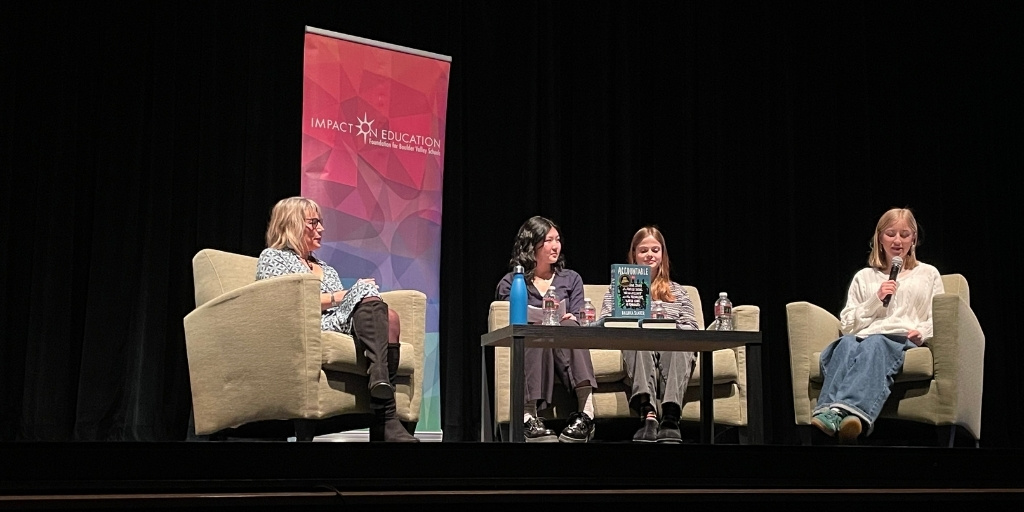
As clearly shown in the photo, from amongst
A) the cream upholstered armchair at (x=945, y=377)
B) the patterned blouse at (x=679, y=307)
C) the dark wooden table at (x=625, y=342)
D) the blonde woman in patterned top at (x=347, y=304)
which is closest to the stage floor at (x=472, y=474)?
the dark wooden table at (x=625, y=342)

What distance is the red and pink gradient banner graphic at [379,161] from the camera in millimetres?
4551

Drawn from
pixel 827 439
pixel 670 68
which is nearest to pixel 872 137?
pixel 670 68

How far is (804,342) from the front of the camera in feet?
13.7

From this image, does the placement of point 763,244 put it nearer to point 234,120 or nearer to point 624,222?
point 624,222

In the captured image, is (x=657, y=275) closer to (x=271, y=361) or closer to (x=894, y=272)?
(x=894, y=272)

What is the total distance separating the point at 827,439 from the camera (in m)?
4.17

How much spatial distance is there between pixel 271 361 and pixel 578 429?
108 cm

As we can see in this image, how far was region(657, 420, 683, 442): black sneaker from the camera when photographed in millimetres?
3840

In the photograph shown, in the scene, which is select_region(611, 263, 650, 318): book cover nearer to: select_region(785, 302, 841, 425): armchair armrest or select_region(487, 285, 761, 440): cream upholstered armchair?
select_region(487, 285, 761, 440): cream upholstered armchair

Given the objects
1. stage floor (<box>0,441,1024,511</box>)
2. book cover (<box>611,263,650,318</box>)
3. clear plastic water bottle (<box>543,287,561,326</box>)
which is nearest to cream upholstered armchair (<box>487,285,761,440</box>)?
clear plastic water bottle (<box>543,287,561,326</box>)

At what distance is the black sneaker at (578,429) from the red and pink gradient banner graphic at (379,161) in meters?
1.09

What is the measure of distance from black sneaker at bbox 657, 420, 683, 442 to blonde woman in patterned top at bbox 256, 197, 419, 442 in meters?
0.94

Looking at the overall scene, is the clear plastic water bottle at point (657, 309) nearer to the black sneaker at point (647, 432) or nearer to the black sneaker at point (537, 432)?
the black sneaker at point (647, 432)

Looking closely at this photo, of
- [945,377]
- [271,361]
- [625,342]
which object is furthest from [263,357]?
[945,377]
